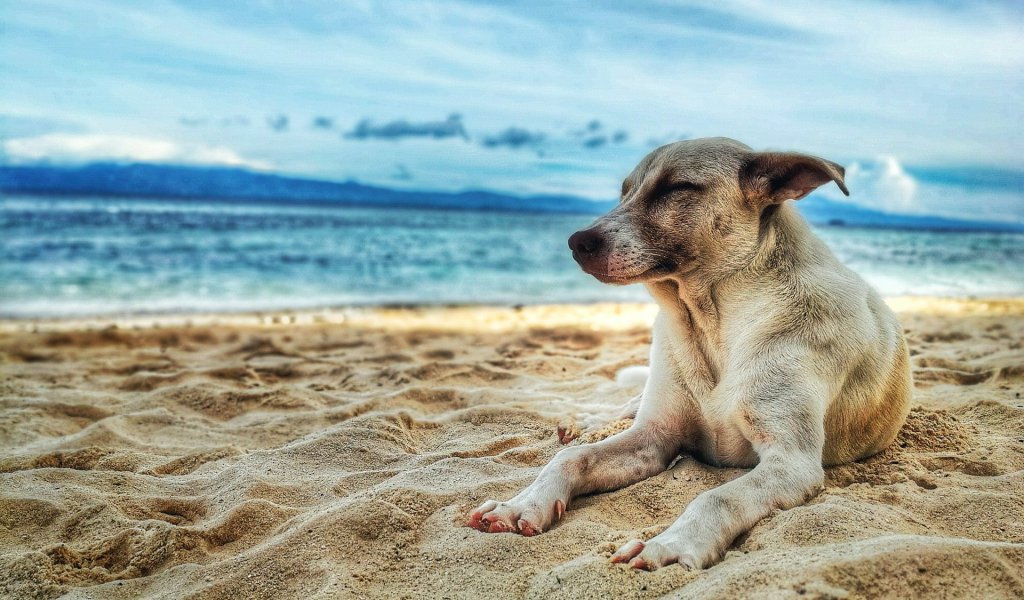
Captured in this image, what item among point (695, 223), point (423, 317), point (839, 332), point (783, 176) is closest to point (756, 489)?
point (839, 332)

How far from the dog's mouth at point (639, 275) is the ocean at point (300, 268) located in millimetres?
10634

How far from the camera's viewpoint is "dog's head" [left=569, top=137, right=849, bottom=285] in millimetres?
3227

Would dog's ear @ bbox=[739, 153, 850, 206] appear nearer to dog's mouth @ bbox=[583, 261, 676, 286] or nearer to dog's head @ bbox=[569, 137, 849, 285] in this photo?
dog's head @ bbox=[569, 137, 849, 285]

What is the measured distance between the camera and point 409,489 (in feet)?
11.2

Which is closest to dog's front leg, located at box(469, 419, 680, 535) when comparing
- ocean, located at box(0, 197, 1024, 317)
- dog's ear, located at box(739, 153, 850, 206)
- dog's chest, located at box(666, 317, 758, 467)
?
dog's chest, located at box(666, 317, 758, 467)

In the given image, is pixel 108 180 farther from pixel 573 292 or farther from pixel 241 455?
pixel 241 455

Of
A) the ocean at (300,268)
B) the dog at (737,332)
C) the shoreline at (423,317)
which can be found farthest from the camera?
the ocean at (300,268)

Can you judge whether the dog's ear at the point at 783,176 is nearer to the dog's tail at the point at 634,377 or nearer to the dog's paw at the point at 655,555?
the dog's paw at the point at 655,555

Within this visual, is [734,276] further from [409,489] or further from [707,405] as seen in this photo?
[409,489]

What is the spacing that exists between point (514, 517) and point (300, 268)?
17.6 meters

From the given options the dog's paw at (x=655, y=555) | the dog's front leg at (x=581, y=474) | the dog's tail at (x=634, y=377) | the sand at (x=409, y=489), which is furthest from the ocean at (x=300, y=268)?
the dog's paw at (x=655, y=555)

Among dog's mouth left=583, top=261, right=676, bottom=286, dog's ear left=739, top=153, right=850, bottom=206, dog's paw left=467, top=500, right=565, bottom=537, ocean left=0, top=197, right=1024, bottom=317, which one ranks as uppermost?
dog's ear left=739, top=153, right=850, bottom=206

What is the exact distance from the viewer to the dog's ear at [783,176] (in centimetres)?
310

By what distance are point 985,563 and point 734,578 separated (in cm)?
82
